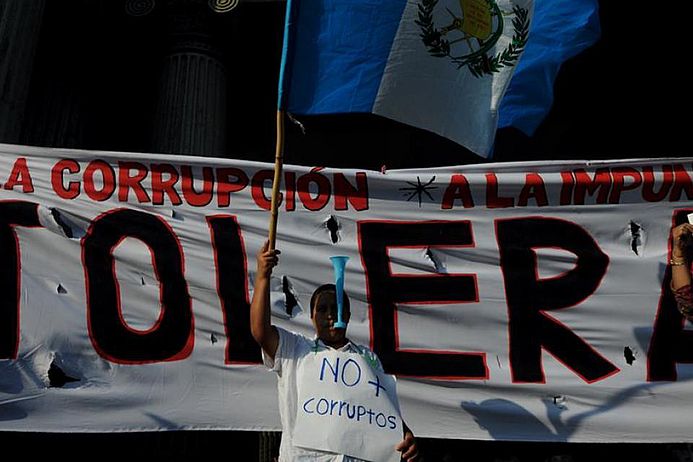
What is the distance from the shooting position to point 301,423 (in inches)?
117

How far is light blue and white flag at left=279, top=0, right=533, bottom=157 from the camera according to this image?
149 inches

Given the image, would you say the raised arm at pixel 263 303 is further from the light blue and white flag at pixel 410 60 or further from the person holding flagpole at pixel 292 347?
the light blue and white flag at pixel 410 60

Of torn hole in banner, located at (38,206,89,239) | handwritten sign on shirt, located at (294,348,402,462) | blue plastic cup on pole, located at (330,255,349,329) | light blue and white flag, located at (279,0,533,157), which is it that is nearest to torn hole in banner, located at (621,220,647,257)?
A: light blue and white flag, located at (279,0,533,157)

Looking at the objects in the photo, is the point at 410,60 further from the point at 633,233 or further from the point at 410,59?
the point at 633,233

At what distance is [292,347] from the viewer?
3199mm

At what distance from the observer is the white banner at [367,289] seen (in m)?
4.34

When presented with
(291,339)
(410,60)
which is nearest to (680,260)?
(410,60)

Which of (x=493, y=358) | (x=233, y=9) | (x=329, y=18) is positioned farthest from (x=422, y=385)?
(x=233, y=9)

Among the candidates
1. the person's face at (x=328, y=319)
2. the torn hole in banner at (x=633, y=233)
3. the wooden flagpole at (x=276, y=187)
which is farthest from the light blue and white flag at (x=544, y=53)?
the person's face at (x=328, y=319)

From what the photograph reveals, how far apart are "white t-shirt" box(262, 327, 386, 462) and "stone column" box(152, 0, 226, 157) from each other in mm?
4025

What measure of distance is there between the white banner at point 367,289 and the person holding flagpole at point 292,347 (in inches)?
51.5

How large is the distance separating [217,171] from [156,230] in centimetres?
56

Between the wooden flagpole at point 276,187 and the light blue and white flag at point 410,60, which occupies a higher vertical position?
the light blue and white flag at point 410,60

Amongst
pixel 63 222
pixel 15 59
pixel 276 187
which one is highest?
pixel 15 59
